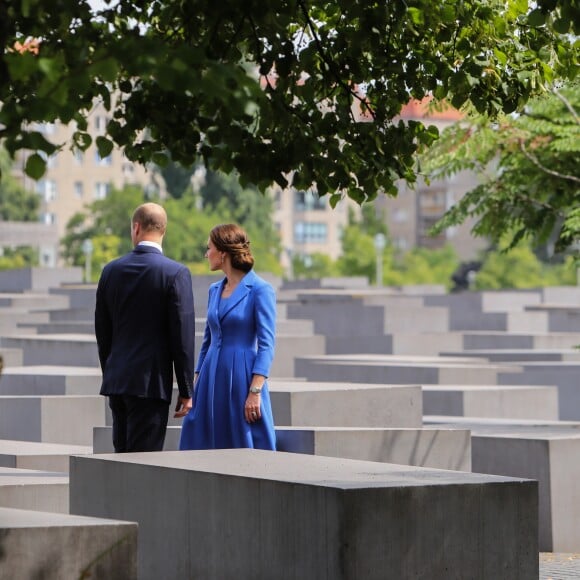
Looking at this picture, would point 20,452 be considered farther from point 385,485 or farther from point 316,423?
point 385,485

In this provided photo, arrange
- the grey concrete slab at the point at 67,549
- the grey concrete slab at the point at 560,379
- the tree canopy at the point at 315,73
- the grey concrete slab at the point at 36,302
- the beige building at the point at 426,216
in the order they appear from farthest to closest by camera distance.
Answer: the beige building at the point at 426,216 → the grey concrete slab at the point at 36,302 → the grey concrete slab at the point at 560,379 → the tree canopy at the point at 315,73 → the grey concrete slab at the point at 67,549

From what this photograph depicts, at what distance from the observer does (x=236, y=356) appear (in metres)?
8.85

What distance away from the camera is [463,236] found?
156000 mm

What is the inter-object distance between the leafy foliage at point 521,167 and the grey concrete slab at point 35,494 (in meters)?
5.65

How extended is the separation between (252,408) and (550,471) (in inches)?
129

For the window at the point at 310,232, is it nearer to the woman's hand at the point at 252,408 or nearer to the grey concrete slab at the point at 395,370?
the grey concrete slab at the point at 395,370

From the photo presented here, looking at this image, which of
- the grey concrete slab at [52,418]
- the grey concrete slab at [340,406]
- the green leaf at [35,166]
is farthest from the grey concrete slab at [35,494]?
the grey concrete slab at [52,418]

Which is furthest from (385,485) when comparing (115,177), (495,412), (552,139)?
(115,177)

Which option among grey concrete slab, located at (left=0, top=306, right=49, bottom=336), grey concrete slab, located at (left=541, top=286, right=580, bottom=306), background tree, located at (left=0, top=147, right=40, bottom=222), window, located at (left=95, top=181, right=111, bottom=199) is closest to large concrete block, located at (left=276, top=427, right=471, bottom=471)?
grey concrete slab, located at (left=0, top=306, right=49, bottom=336)

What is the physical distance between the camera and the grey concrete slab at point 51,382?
15.1 metres

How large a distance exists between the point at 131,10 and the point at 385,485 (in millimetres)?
2313

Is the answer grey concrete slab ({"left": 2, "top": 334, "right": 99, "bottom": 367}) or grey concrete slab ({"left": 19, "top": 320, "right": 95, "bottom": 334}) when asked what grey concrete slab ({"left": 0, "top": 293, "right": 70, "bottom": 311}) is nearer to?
grey concrete slab ({"left": 19, "top": 320, "right": 95, "bottom": 334})

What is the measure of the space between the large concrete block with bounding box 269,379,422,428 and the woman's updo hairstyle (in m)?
2.80

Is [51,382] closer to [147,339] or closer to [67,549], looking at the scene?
[147,339]
